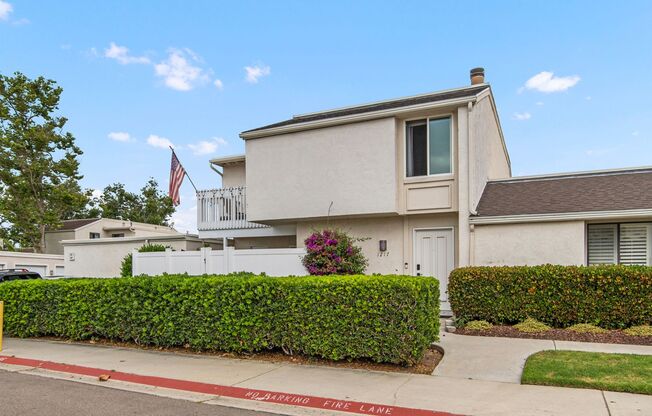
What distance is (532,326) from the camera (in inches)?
371

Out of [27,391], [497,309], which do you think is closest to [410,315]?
[497,309]

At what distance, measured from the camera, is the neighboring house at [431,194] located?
11203 mm

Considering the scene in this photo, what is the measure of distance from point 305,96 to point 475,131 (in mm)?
7514

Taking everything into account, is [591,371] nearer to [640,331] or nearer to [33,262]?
[640,331]

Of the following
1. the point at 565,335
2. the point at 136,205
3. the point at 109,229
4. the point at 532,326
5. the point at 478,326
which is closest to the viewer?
the point at 565,335

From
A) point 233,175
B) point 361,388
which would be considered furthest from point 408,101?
point 361,388

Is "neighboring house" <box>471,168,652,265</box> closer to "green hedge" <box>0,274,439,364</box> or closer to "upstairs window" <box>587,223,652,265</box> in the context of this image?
"upstairs window" <box>587,223,652,265</box>

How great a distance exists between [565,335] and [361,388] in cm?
498

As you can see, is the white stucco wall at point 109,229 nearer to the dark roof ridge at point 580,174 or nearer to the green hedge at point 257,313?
the green hedge at point 257,313

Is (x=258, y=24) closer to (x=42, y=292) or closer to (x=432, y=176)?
(x=432, y=176)

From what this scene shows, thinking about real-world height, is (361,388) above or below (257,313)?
below

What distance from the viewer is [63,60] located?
1477 cm

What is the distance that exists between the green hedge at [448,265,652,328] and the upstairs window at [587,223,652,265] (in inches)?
89.5

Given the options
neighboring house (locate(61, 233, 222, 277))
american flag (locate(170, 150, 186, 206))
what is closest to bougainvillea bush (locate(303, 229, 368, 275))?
american flag (locate(170, 150, 186, 206))
